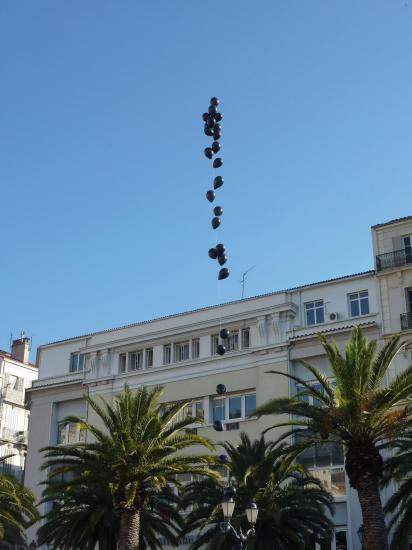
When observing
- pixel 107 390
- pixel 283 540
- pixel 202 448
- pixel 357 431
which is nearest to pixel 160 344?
pixel 107 390

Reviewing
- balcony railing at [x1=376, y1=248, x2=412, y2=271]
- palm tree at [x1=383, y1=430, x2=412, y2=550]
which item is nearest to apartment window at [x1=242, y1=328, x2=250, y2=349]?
balcony railing at [x1=376, y1=248, x2=412, y2=271]

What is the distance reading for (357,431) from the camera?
30.3 m

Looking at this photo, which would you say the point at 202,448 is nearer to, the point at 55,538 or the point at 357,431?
the point at 55,538

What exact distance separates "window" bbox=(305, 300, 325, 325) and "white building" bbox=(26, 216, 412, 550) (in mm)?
60

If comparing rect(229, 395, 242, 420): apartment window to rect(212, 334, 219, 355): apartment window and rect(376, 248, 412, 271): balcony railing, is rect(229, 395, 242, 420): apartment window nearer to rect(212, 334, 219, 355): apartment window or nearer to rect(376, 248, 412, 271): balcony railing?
rect(212, 334, 219, 355): apartment window

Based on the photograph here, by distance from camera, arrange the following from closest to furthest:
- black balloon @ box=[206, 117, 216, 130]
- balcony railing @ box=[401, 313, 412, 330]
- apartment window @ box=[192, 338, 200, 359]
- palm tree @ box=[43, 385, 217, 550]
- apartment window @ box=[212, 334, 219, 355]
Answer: black balloon @ box=[206, 117, 216, 130] < palm tree @ box=[43, 385, 217, 550] < balcony railing @ box=[401, 313, 412, 330] < apartment window @ box=[212, 334, 219, 355] < apartment window @ box=[192, 338, 200, 359]

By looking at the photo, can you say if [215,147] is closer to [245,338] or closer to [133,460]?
[133,460]

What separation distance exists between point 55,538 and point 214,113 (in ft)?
66.0

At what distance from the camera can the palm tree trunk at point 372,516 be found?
98.2 ft

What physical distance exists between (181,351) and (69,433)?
9.45 m

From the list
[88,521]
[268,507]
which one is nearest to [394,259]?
[268,507]

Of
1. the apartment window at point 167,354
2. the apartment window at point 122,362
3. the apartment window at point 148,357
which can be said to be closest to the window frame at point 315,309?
the apartment window at point 167,354

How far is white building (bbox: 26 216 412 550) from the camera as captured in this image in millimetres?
44188

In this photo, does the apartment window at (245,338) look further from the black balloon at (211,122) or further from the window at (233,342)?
the black balloon at (211,122)
